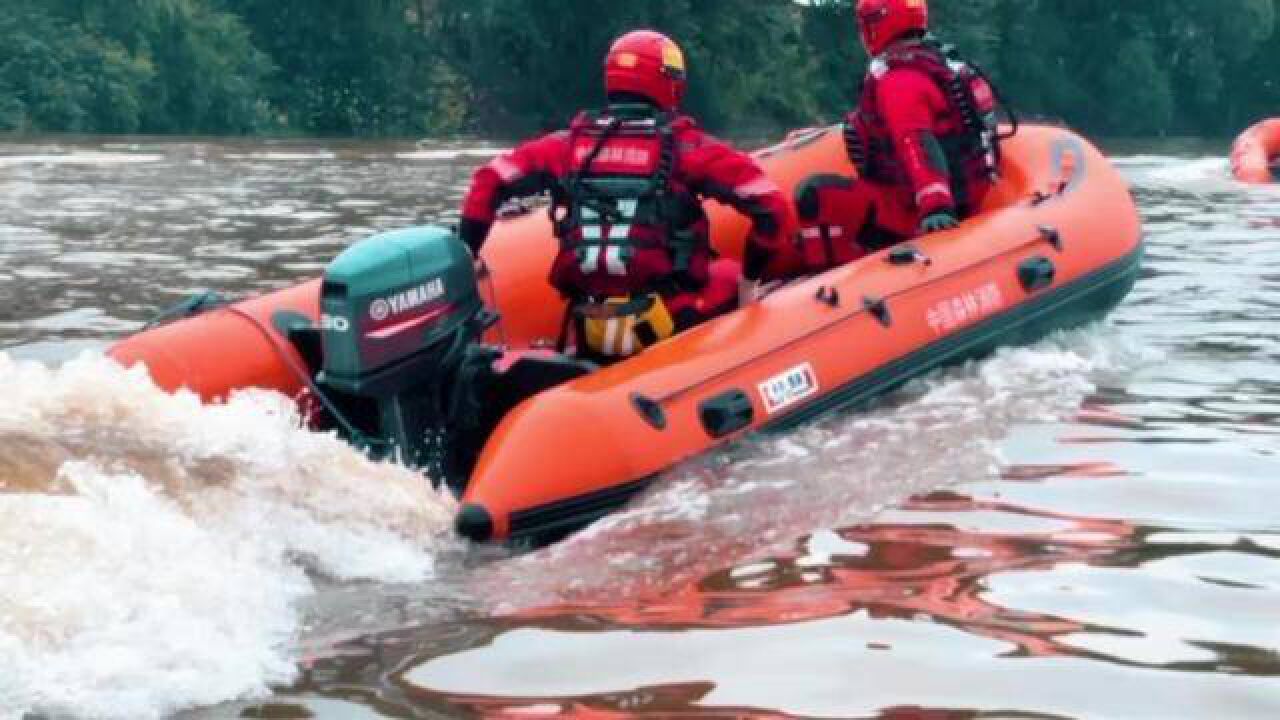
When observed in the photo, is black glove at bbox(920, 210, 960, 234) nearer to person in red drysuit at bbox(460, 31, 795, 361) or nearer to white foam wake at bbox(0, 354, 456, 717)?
person in red drysuit at bbox(460, 31, 795, 361)

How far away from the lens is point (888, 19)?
6219 mm

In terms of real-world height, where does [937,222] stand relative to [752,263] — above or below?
above

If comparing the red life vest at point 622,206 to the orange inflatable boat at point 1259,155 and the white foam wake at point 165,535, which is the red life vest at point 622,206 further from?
the orange inflatable boat at point 1259,155

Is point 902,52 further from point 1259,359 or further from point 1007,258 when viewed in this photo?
point 1259,359

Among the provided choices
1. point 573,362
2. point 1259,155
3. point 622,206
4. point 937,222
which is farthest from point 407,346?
point 1259,155

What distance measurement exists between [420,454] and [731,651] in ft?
4.73

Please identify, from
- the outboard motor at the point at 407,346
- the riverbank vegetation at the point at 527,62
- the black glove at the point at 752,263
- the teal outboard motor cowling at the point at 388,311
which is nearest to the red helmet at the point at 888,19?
the black glove at the point at 752,263

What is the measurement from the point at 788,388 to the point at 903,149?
59.9 inches

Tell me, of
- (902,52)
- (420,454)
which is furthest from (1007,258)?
(420,454)

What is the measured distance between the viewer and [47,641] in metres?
2.75

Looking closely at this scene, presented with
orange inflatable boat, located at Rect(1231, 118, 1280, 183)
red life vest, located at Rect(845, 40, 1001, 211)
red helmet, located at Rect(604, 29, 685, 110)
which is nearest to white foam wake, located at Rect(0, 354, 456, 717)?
red helmet, located at Rect(604, 29, 685, 110)

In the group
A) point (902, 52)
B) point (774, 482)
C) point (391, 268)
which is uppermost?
point (902, 52)

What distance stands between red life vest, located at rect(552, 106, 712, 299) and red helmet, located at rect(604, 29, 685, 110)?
7 cm

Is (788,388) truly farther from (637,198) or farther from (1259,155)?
(1259,155)
